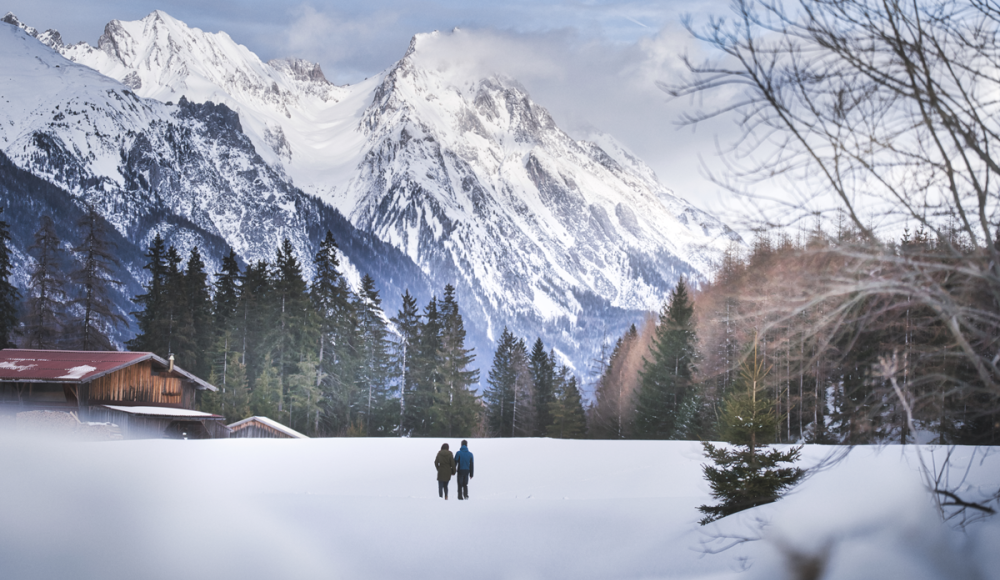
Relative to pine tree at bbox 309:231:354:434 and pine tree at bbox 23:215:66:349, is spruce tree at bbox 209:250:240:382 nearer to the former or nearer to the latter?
pine tree at bbox 309:231:354:434

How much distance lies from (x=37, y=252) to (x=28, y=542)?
35.2 m

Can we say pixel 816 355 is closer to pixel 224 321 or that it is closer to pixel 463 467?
pixel 463 467

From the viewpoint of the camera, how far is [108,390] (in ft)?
105

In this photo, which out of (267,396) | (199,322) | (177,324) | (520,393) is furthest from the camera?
(520,393)

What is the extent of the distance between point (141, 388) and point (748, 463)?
31058 mm

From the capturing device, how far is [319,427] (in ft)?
151

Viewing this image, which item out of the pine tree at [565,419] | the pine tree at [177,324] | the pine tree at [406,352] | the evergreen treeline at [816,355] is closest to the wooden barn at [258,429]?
the pine tree at [406,352]

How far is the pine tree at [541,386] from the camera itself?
5278cm

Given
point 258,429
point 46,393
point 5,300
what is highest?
point 5,300

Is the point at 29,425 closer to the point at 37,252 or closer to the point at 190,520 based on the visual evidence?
the point at 37,252

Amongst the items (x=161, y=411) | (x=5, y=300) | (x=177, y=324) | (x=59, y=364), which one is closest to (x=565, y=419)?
(x=161, y=411)

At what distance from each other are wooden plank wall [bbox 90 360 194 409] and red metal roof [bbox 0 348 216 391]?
0.65 metres

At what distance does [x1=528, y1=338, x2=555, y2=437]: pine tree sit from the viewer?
5278 centimetres

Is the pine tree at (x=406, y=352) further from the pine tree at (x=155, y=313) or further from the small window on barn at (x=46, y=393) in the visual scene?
the small window on barn at (x=46, y=393)
